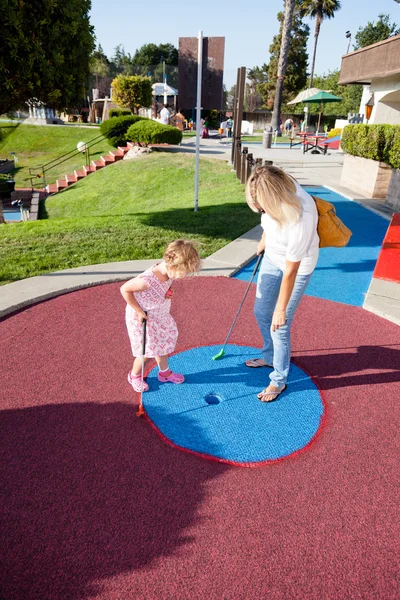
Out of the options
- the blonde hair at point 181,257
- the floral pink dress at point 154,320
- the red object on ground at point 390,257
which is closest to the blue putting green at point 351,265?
the red object on ground at point 390,257

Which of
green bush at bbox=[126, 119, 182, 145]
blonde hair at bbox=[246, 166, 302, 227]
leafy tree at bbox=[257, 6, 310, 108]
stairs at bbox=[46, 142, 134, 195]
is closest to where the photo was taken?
blonde hair at bbox=[246, 166, 302, 227]

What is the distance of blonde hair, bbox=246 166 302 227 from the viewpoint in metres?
2.84

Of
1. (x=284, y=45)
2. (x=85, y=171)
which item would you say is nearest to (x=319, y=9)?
(x=284, y=45)

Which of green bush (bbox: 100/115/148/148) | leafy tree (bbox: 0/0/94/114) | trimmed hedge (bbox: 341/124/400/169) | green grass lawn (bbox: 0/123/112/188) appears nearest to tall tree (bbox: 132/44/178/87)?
green grass lawn (bbox: 0/123/112/188)

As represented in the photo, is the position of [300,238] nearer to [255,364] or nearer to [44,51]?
[255,364]

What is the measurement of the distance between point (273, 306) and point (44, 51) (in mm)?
7424

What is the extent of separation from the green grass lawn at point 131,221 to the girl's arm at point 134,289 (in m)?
3.87

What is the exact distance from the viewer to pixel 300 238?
291 cm

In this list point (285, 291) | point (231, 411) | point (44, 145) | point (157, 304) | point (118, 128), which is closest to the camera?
point (285, 291)

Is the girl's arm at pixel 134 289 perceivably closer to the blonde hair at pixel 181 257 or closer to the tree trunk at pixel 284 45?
the blonde hair at pixel 181 257

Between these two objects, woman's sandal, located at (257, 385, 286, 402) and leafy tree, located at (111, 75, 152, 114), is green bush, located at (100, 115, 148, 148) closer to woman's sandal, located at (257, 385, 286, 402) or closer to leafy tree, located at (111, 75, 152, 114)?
leafy tree, located at (111, 75, 152, 114)

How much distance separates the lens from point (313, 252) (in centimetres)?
323

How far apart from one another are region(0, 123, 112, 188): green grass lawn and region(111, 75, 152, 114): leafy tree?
3219 mm

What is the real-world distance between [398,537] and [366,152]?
479 inches
